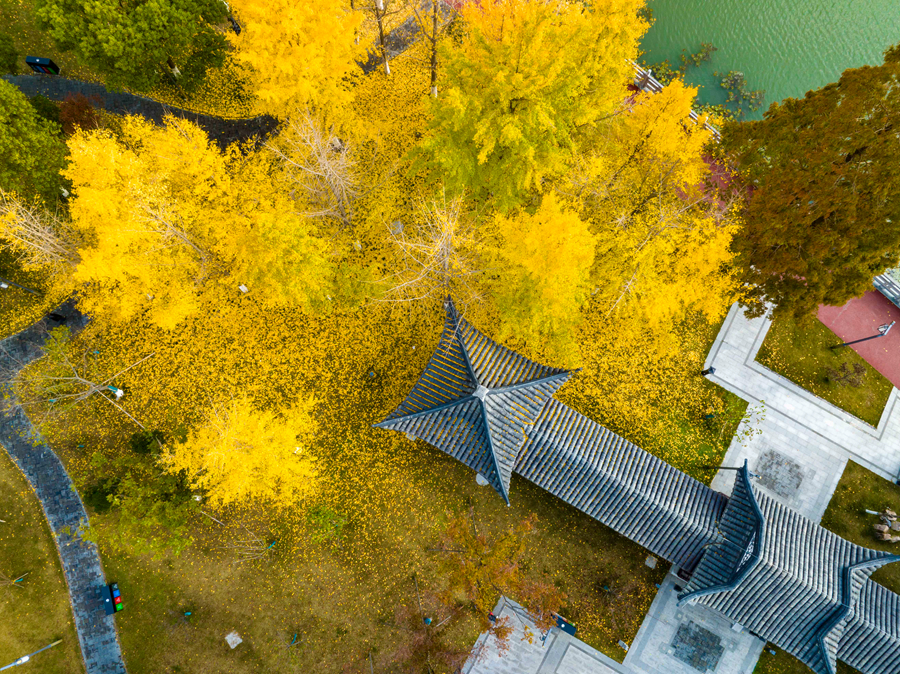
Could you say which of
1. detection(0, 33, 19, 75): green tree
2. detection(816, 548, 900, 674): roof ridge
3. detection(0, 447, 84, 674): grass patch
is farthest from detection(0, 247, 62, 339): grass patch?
detection(816, 548, 900, 674): roof ridge

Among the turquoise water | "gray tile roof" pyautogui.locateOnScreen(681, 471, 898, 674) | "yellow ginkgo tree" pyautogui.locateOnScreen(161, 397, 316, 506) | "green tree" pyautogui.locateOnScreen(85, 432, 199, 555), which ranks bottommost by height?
"green tree" pyautogui.locateOnScreen(85, 432, 199, 555)

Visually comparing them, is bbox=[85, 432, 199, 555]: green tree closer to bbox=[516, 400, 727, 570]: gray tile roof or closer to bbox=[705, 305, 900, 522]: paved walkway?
bbox=[516, 400, 727, 570]: gray tile roof

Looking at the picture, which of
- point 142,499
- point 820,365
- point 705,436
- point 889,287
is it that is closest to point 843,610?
point 705,436

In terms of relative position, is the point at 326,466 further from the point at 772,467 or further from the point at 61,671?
the point at 772,467

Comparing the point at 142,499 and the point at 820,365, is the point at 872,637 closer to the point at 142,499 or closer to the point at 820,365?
the point at 820,365

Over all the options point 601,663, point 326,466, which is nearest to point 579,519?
point 601,663

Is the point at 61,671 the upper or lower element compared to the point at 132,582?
lower

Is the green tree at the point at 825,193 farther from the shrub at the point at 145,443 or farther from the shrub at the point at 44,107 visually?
the shrub at the point at 44,107
